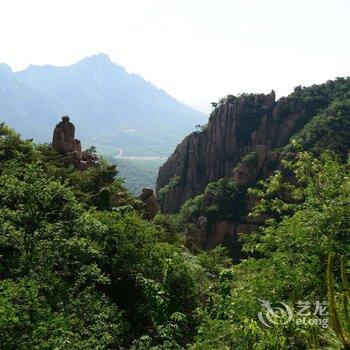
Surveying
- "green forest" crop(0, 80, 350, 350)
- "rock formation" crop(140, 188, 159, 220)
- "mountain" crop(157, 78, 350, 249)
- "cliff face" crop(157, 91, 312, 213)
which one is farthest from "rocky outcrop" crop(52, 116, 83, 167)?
"cliff face" crop(157, 91, 312, 213)

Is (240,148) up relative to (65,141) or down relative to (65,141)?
up

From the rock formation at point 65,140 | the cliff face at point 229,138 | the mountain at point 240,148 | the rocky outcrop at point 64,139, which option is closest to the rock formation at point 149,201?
the rock formation at point 65,140

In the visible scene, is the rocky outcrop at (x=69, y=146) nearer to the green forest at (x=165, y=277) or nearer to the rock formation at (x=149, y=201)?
the rock formation at (x=149, y=201)

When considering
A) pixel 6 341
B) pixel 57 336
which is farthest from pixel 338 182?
pixel 6 341

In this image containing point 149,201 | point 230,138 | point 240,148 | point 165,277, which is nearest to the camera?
point 165,277

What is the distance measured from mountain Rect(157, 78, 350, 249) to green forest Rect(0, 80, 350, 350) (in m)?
39.3

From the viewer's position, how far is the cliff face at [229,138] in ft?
266

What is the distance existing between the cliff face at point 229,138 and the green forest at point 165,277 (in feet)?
188

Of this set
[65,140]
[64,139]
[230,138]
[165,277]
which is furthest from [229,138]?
[165,277]

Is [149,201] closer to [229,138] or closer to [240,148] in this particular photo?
[240,148]

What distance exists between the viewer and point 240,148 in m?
83.6

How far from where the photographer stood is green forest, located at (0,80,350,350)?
1151 centimetres

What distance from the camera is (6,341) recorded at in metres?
12.1

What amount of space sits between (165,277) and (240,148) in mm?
62664
